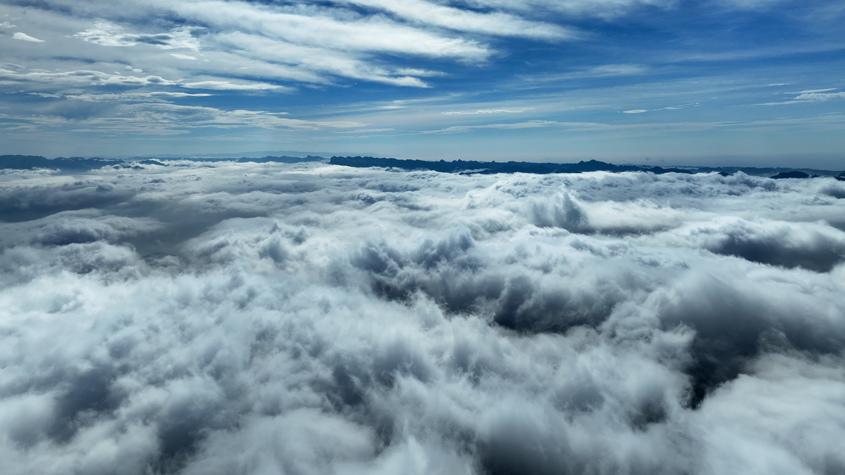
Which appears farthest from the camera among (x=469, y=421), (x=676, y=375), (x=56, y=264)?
(x=56, y=264)

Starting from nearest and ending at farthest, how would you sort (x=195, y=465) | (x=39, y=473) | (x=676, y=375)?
(x=39, y=473) < (x=195, y=465) < (x=676, y=375)

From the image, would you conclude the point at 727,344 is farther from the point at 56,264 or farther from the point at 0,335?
the point at 56,264

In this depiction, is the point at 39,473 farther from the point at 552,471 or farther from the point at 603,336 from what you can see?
the point at 603,336

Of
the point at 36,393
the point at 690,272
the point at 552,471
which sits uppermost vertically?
the point at 690,272

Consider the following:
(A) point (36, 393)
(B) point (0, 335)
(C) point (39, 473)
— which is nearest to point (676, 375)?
(C) point (39, 473)

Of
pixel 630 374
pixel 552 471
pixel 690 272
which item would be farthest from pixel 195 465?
pixel 690 272

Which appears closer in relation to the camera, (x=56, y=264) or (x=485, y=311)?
(x=485, y=311)

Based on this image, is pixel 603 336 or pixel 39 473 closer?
pixel 39 473

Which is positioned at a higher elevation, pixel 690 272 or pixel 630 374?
pixel 690 272

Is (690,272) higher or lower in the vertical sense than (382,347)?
higher
